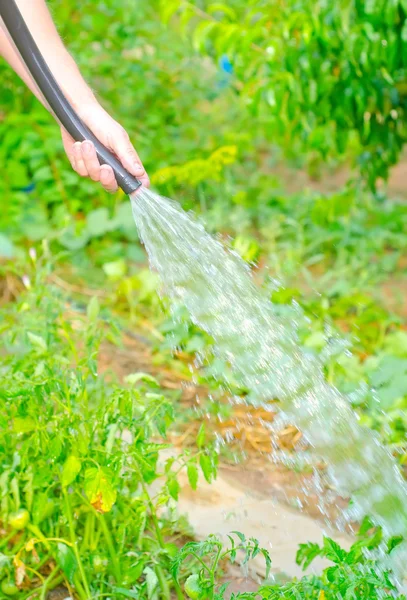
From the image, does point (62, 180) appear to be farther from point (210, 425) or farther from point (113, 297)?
point (210, 425)

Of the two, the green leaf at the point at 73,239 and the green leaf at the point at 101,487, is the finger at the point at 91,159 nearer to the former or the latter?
the green leaf at the point at 101,487

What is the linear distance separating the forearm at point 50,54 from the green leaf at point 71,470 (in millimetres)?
665

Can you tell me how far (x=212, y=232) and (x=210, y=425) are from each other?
1301mm

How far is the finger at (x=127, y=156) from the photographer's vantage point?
1662 millimetres

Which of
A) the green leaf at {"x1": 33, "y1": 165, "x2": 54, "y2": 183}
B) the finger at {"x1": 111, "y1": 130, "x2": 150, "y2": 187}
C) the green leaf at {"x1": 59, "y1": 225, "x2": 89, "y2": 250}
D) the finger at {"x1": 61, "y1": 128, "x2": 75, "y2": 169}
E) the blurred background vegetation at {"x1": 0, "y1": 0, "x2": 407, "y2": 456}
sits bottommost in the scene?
the green leaf at {"x1": 59, "y1": 225, "x2": 89, "y2": 250}

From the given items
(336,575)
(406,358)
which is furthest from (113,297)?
(336,575)

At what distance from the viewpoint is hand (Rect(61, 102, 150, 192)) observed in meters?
1.61

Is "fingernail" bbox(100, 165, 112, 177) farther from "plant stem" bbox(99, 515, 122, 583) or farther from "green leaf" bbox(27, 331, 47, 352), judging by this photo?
"plant stem" bbox(99, 515, 122, 583)

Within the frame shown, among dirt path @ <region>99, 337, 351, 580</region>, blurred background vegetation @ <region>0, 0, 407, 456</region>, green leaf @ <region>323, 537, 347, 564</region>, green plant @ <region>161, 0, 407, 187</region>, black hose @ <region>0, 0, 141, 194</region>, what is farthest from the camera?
blurred background vegetation @ <region>0, 0, 407, 456</region>

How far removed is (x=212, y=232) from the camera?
379cm

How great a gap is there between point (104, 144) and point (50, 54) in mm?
225

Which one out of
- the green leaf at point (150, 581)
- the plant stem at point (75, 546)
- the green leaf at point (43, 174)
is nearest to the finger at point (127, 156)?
the plant stem at point (75, 546)

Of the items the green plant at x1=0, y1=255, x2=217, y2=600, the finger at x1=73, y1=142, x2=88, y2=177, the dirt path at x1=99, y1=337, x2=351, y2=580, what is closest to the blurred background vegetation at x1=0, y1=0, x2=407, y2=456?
the dirt path at x1=99, y1=337, x2=351, y2=580

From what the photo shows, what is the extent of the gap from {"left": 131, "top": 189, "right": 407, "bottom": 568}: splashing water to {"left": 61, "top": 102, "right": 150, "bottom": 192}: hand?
5 centimetres
